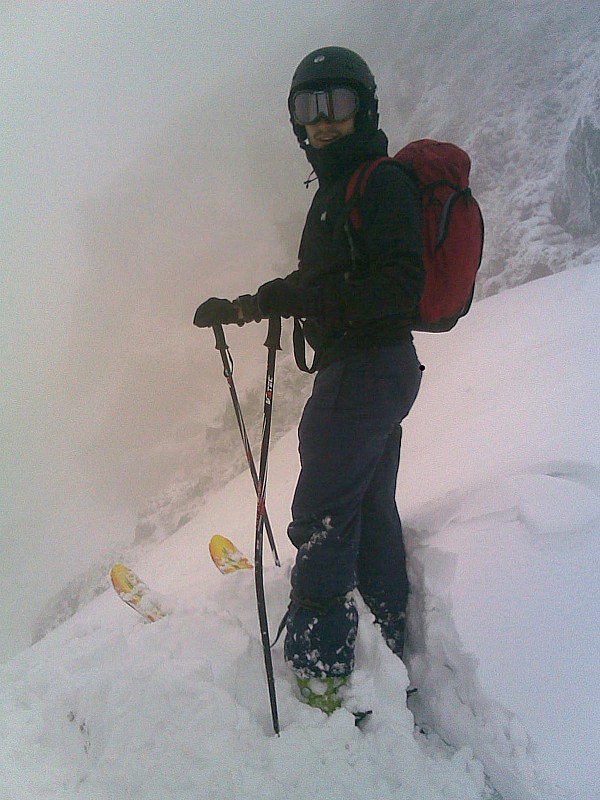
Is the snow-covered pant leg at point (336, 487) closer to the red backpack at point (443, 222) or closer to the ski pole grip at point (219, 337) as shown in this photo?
the red backpack at point (443, 222)

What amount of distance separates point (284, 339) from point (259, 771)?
11952 millimetres

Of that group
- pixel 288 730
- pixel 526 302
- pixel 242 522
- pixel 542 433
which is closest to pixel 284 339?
pixel 526 302

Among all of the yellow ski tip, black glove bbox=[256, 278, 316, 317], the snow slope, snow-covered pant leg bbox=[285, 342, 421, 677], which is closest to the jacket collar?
black glove bbox=[256, 278, 316, 317]

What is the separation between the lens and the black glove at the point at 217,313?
4.48ft

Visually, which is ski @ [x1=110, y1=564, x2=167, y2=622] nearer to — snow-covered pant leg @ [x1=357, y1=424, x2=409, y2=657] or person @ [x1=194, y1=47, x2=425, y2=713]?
person @ [x1=194, y1=47, x2=425, y2=713]

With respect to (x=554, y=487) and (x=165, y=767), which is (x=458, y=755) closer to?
(x=165, y=767)

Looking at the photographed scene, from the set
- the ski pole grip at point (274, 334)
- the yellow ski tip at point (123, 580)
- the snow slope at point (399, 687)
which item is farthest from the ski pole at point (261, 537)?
the yellow ski tip at point (123, 580)

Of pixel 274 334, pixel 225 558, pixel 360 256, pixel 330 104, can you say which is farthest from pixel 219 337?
pixel 225 558

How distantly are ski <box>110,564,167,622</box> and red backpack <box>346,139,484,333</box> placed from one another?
1.35 m

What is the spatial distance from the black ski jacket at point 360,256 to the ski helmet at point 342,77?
6 centimetres

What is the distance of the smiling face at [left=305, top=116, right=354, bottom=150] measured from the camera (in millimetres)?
1216

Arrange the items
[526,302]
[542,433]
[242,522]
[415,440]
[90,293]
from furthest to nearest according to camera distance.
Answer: [90,293] → [526,302] → [242,522] → [415,440] → [542,433]

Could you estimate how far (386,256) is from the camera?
41.6 inches

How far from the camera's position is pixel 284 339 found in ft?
41.9
